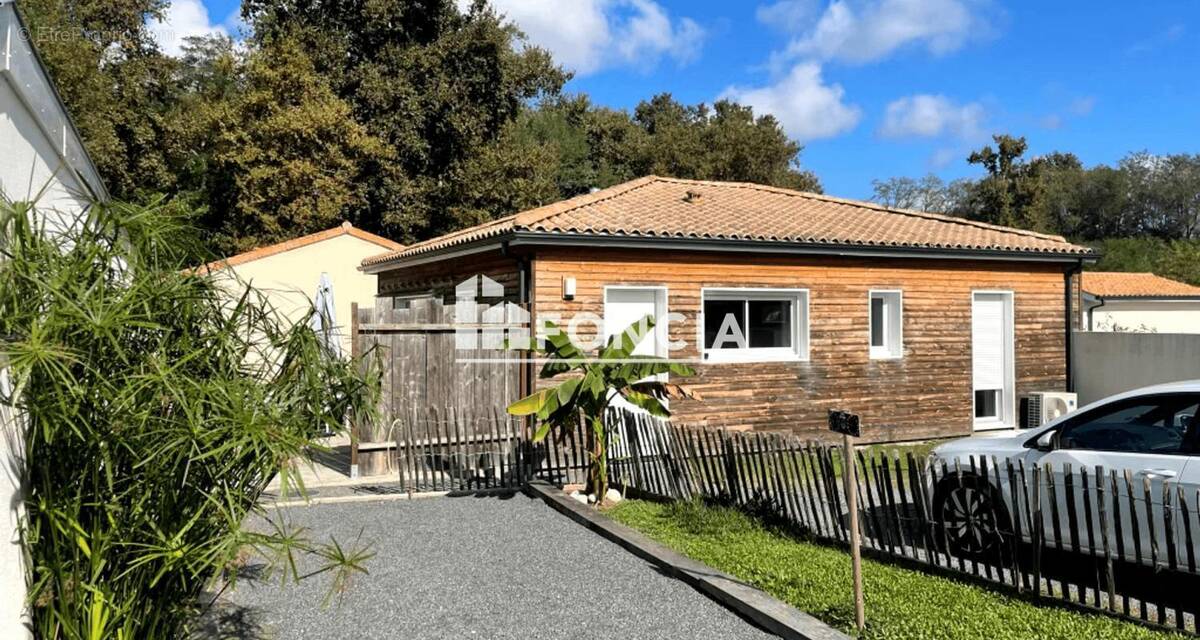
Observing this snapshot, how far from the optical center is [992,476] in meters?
6.63

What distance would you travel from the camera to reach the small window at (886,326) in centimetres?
1428

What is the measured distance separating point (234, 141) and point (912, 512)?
2405 centimetres

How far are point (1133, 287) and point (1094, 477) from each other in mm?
35397

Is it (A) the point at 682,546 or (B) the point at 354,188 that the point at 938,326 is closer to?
(A) the point at 682,546

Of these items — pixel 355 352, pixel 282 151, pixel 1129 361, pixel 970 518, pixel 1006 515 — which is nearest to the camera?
pixel 1006 515

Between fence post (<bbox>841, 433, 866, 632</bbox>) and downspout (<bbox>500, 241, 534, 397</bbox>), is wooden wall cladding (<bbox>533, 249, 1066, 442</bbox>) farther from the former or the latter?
fence post (<bbox>841, 433, 866, 632</bbox>)

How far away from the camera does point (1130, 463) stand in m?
5.98

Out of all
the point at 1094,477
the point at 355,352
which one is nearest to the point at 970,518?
the point at 1094,477

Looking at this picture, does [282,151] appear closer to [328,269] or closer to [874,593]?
[328,269]

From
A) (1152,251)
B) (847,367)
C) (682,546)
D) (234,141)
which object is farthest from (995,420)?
(1152,251)

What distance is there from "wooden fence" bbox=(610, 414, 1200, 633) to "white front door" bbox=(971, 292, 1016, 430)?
7.52 metres

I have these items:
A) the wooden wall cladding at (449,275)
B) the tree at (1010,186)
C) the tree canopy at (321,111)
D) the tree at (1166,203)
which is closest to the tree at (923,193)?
the tree at (1166,203)

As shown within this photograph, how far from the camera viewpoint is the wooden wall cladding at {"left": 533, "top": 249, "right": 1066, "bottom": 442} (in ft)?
40.1

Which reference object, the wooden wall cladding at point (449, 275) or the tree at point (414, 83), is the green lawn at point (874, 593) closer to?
the wooden wall cladding at point (449, 275)
